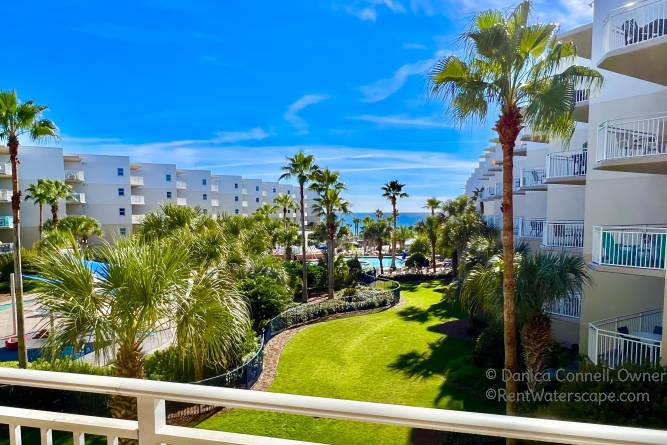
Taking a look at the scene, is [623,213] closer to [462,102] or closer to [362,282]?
[462,102]

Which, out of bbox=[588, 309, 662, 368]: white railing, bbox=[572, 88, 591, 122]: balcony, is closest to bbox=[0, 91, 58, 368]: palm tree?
bbox=[588, 309, 662, 368]: white railing

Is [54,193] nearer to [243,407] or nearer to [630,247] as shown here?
[243,407]

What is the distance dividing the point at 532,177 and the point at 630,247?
11.8 meters

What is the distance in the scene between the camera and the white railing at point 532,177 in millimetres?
20109

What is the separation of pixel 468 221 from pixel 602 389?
66.5ft

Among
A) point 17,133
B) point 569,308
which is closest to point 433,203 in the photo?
point 569,308

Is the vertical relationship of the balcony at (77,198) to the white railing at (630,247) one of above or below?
above

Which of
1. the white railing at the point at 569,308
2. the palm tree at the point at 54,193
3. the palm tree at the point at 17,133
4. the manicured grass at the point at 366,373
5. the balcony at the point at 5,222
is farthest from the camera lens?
the balcony at the point at 5,222

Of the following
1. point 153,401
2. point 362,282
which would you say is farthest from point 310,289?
point 153,401

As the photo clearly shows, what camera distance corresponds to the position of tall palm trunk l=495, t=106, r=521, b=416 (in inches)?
320

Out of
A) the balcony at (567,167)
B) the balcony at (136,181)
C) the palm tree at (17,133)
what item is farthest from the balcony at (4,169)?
the balcony at (567,167)

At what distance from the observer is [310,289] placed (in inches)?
1104

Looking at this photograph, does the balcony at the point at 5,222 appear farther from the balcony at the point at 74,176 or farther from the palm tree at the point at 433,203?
the palm tree at the point at 433,203

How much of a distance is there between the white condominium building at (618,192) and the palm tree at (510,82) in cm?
300
